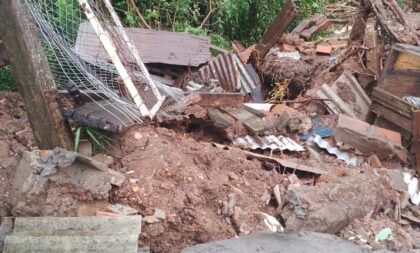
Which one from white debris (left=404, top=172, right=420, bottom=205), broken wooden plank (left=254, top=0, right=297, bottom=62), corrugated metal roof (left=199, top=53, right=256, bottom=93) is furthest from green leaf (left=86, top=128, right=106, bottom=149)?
broken wooden plank (left=254, top=0, right=297, bottom=62)

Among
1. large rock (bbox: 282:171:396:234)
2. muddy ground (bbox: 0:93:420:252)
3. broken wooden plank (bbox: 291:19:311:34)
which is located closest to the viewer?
muddy ground (bbox: 0:93:420:252)

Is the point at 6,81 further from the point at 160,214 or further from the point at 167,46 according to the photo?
the point at 160,214

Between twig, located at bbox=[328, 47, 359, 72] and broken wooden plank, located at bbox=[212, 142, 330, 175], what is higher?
twig, located at bbox=[328, 47, 359, 72]

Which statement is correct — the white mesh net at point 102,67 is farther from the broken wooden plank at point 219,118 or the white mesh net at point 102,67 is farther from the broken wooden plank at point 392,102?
the broken wooden plank at point 392,102

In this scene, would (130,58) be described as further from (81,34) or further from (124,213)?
(124,213)

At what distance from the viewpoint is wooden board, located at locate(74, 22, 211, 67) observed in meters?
5.75

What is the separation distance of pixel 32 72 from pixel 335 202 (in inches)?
104

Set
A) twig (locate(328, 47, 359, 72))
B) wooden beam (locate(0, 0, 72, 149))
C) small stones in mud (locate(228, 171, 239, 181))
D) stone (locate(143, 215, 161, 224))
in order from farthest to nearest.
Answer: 1. twig (locate(328, 47, 359, 72))
2. small stones in mud (locate(228, 171, 239, 181))
3. wooden beam (locate(0, 0, 72, 149))
4. stone (locate(143, 215, 161, 224))

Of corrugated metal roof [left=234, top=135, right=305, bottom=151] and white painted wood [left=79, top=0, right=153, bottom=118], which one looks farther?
corrugated metal roof [left=234, top=135, right=305, bottom=151]

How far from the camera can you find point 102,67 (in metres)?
4.95

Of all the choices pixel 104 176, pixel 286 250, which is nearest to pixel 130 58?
Answer: pixel 104 176

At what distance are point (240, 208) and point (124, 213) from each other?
36.5 inches

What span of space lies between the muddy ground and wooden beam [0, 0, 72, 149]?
0.41 metres

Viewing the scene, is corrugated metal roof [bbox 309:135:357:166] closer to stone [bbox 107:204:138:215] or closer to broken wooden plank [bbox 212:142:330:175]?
broken wooden plank [bbox 212:142:330:175]
